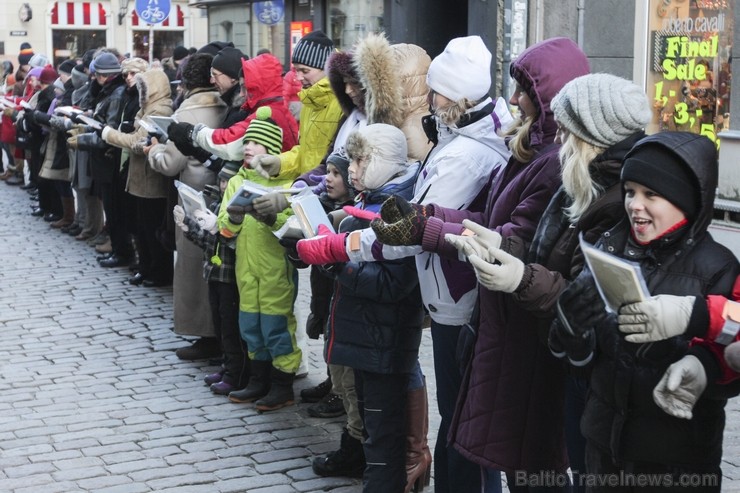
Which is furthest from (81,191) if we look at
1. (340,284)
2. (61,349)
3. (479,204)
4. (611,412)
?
(611,412)

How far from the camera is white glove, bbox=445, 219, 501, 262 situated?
378 cm

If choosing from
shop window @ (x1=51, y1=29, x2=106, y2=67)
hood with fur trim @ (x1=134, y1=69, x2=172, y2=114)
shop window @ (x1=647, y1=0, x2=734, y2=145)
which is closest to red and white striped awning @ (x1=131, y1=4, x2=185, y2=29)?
shop window @ (x1=51, y1=29, x2=106, y2=67)

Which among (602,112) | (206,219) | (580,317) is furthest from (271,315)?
(580,317)

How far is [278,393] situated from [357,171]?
200 centimetres

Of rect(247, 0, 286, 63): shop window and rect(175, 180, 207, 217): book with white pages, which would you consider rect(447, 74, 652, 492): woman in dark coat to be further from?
rect(247, 0, 286, 63): shop window

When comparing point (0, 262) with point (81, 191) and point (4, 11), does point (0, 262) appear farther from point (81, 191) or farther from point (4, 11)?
point (4, 11)

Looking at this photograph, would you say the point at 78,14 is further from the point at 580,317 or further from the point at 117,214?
the point at 580,317

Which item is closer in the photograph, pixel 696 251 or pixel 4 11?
pixel 696 251

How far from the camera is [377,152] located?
517cm

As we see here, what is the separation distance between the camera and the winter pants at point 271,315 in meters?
6.60

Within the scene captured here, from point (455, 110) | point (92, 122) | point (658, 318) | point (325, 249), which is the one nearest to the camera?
point (658, 318)

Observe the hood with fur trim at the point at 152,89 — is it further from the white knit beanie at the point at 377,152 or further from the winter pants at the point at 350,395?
the white knit beanie at the point at 377,152

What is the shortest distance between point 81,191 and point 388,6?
5380 millimetres

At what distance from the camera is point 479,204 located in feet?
15.2
